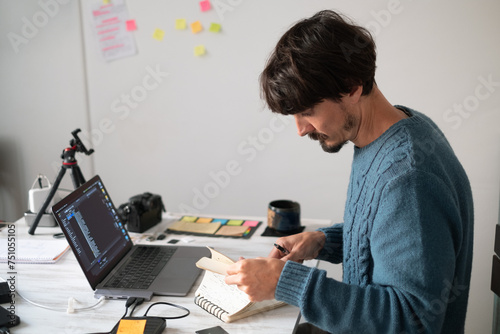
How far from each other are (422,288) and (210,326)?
52 cm

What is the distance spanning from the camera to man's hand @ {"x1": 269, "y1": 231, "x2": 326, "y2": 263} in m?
1.40

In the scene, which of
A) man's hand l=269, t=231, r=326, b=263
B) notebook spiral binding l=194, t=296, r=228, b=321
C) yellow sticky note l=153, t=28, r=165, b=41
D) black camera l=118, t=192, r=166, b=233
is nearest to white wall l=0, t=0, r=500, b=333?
yellow sticky note l=153, t=28, r=165, b=41

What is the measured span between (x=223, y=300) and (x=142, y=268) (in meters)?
0.33

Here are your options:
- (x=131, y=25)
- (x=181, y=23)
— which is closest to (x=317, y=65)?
(x=181, y=23)

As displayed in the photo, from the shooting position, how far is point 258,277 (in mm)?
1095

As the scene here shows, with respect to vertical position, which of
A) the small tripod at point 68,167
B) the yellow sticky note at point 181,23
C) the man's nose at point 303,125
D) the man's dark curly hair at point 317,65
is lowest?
the small tripod at point 68,167

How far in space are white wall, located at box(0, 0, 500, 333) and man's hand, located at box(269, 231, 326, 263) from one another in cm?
102

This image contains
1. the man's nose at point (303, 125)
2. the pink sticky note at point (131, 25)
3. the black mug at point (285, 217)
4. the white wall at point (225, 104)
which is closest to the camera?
the man's nose at point (303, 125)

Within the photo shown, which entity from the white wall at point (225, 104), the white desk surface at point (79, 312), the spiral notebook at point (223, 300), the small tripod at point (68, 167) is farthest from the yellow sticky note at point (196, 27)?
the spiral notebook at point (223, 300)

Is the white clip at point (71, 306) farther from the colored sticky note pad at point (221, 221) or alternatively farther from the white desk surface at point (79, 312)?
the colored sticky note pad at point (221, 221)

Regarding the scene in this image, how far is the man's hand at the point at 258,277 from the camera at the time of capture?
1085 millimetres

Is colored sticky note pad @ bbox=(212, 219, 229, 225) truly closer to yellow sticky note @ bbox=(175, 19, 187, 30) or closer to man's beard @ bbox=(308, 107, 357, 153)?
man's beard @ bbox=(308, 107, 357, 153)

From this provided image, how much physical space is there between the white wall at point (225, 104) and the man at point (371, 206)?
1.18 meters

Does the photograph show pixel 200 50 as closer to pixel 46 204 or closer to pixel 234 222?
pixel 234 222
